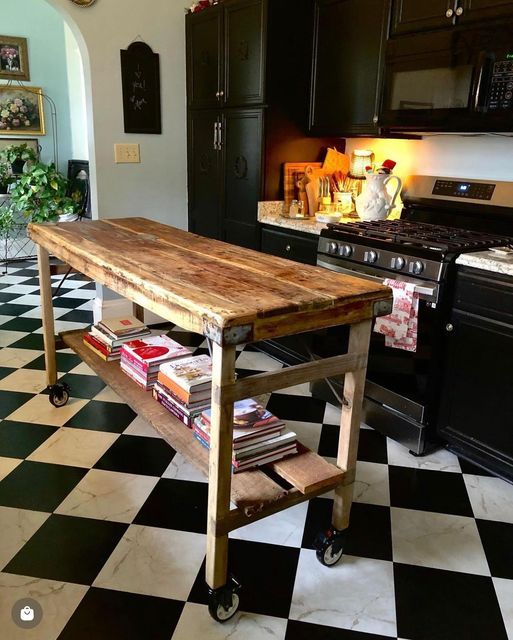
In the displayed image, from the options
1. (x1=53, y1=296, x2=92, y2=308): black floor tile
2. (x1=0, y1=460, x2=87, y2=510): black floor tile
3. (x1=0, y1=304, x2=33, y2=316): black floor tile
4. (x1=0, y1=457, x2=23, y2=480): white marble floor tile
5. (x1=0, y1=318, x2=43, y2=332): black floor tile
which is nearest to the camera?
(x1=0, y1=460, x2=87, y2=510): black floor tile

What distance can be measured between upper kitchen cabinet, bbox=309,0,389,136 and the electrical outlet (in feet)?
3.66

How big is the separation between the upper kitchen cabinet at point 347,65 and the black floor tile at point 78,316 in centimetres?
193

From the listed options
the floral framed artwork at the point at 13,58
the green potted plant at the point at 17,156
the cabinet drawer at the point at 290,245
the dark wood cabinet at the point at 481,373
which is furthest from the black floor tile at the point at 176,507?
the floral framed artwork at the point at 13,58

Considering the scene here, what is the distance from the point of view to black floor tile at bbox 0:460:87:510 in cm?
190

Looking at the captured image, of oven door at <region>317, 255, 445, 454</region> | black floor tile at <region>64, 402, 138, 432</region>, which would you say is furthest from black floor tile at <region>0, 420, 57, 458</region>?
oven door at <region>317, 255, 445, 454</region>

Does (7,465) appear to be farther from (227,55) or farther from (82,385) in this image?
(227,55)

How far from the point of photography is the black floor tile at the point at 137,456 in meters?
2.12

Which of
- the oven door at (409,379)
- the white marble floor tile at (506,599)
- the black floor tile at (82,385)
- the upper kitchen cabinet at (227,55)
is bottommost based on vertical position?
the white marble floor tile at (506,599)

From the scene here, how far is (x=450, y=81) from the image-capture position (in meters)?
2.32

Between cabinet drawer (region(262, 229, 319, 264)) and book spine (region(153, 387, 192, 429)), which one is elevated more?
cabinet drawer (region(262, 229, 319, 264))

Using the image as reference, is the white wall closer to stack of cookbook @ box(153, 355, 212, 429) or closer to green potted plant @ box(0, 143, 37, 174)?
stack of cookbook @ box(153, 355, 212, 429)

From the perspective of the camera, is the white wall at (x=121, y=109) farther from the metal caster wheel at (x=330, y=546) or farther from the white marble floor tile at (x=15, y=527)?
the metal caster wheel at (x=330, y=546)

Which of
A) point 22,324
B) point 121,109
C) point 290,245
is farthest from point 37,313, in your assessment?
point 290,245

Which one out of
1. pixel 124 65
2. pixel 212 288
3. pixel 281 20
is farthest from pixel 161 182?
pixel 212 288
